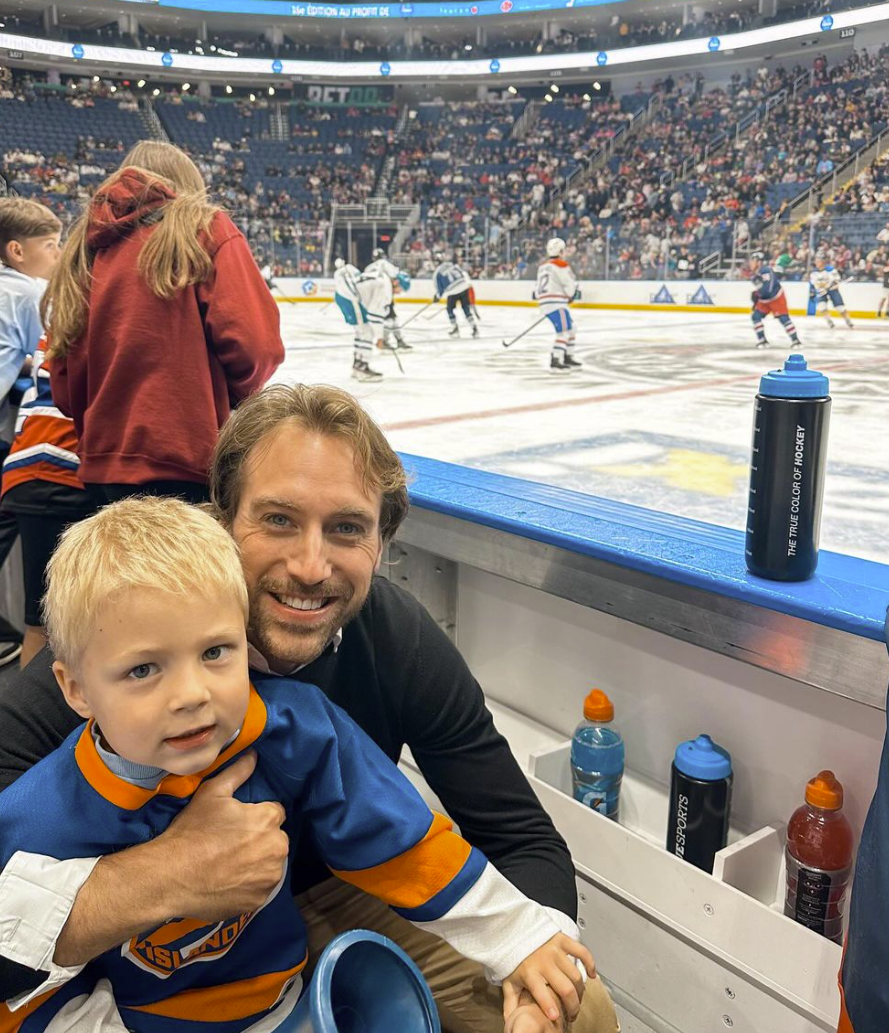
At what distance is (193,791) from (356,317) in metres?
4.36

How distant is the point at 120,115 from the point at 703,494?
17408mm

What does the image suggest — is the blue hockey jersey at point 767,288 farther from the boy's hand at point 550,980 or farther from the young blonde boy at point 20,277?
the boy's hand at point 550,980

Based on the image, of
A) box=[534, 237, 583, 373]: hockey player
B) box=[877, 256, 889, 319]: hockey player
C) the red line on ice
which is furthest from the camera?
box=[877, 256, 889, 319]: hockey player

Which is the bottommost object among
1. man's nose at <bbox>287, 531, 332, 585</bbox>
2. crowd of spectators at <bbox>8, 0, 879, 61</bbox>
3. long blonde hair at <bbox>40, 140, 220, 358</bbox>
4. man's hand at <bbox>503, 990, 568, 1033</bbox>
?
man's hand at <bbox>503, 990, 568, 1033</bbox>

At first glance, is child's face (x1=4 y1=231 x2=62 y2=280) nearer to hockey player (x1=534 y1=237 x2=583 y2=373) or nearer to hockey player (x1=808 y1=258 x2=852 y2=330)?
hockey player (x1=534 y1=237 x2=583 y2=373)

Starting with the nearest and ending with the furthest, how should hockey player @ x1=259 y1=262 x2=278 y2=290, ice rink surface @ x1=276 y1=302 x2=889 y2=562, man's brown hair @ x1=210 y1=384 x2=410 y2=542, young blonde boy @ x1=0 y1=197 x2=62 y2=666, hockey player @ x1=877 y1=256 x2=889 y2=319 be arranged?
man's brown hair @ x1=210 y1=384 x2=410 y2=542 → ice rink surface @ x1=276 y1=302 x2=889 y2=562 → young blonde boy @ x1=0 y1=197 x2=62 y2=666 → hockey player @ x1=877 y1=256 x2=889 y2=319 → hockey player @ x1=259 y1=262 x2=278 y2=290

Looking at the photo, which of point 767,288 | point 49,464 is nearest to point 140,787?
point 49,464

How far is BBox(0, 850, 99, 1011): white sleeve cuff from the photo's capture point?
699 millimetres

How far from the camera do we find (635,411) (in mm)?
2977

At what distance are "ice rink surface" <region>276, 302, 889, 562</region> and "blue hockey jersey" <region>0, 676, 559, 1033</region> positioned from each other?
79 centimetres

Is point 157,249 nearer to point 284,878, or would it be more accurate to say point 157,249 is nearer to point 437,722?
point 437,722

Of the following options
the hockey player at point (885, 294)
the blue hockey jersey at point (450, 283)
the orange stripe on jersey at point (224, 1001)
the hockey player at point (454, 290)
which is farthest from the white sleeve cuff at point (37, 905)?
the hockey player at point (885, 294)

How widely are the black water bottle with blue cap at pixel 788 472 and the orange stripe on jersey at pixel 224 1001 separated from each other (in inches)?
27.5

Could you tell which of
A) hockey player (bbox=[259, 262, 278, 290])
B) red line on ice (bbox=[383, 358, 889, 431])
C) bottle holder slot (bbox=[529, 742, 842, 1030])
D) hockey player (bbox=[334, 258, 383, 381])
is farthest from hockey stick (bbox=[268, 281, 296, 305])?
bottle holder slot (bbox=[529, 742, 842, 1030])
